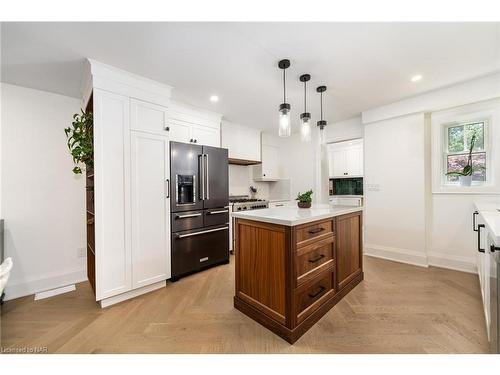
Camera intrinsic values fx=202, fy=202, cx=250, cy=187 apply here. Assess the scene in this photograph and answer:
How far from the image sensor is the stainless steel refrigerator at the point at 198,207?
2.53m

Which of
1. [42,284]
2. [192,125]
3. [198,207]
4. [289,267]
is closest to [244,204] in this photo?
[198,207]

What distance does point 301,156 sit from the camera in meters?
4.58

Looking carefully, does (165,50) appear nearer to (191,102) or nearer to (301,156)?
→ (191,102)

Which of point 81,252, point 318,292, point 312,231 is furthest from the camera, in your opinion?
point 81,252

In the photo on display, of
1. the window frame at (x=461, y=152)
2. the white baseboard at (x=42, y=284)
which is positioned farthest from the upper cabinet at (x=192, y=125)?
the window frame at (x=461, y=152)

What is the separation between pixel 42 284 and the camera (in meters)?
2.34

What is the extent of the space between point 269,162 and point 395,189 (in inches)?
94.1

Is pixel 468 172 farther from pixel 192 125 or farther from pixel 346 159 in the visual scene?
pixel 192 125

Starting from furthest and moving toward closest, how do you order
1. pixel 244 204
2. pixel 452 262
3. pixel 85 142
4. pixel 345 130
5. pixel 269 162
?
1. pixel 269 162
2. pixel 345 130
3. pixel 244 204
4. pixel 452 262
5. pixel 85 142

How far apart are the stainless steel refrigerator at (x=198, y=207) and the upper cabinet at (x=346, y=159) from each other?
142 inches

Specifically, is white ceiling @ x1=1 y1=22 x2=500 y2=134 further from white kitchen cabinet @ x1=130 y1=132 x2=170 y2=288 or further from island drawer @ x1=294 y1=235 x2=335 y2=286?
island drawer @ x1=294 y1=235 x2=335 y2=286

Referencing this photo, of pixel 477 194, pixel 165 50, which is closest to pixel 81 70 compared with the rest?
pixel 165 50

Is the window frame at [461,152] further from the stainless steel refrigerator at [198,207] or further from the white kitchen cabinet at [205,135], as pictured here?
the white kitchen cabinet at [205,135]

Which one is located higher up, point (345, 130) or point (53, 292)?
point (345, 130)
